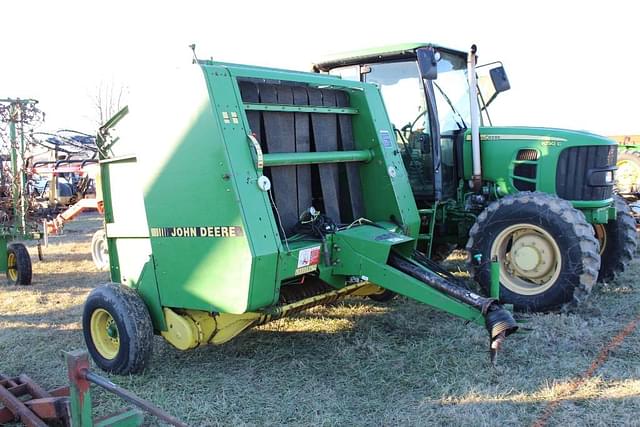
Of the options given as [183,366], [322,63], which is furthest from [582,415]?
[322,63]

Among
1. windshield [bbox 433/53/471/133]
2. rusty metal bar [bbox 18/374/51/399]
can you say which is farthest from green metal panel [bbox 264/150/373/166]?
rusty metal bar [bbox 18/374/51/399]

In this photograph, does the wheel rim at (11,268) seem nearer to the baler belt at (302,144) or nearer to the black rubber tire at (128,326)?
the black rubber tire at (128,326)

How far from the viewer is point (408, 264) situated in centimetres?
405

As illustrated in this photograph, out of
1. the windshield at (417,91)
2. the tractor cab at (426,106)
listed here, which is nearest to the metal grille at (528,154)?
the tractor cab at (426,106)

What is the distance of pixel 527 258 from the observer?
504 centimetres

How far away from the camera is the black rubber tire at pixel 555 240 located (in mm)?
4746

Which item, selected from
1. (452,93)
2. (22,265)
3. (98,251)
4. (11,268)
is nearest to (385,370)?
(452,93)

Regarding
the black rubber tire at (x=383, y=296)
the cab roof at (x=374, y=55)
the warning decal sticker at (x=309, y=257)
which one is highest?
the cab roof at (x=374, y=55)

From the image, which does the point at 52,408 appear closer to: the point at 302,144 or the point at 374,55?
the point at 302,144

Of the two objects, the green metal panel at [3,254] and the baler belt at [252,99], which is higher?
the baler belt at [252,99]

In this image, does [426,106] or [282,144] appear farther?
[426,106]

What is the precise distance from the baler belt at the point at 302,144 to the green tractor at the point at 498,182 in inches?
43.1

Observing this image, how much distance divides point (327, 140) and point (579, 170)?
2.51 metres

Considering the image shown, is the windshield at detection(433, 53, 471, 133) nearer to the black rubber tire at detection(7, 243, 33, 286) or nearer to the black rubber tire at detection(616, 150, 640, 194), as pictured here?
the black rubber tire at detection(7, 243, 33, 286)
